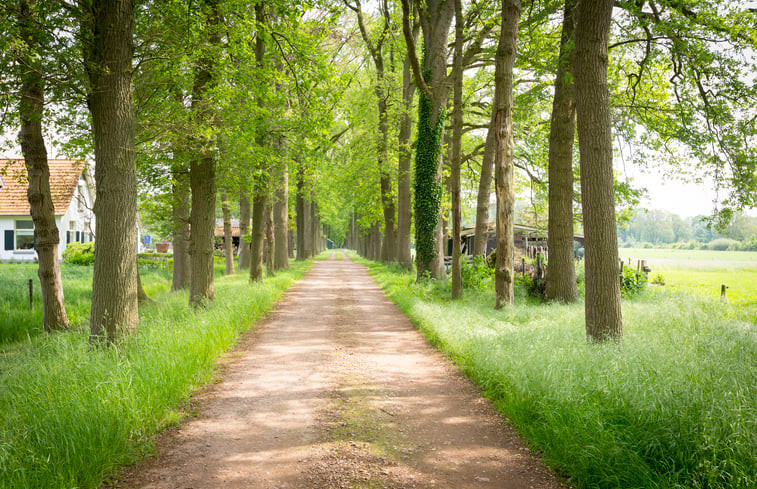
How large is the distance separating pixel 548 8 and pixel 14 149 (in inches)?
467

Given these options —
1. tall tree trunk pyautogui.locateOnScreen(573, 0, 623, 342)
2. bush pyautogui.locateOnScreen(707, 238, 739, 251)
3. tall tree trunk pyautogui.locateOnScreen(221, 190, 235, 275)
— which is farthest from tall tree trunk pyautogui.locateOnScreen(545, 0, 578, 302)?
bush pyautogui.locateOnScreen(707, 238, 739, 251)

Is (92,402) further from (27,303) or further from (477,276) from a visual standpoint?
(477,276)

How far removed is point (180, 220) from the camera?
46.8 feet

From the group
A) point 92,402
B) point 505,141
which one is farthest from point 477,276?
point 92,402

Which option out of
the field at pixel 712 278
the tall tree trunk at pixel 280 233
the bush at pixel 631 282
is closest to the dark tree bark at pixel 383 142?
the tall tree trunk at pixel 280 233

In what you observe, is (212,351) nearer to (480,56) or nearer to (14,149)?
(14,149)

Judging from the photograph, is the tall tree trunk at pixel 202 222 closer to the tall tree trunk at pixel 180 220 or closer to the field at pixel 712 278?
the tall tree trunk at pixel 180 220

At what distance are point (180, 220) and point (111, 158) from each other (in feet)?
24.9

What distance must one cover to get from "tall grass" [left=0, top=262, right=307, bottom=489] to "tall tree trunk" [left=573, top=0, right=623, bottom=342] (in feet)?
17.9

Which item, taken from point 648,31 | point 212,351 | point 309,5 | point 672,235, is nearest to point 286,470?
point 212,351

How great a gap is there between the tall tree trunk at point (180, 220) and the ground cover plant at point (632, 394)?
7949 mm

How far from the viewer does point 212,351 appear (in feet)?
25.4

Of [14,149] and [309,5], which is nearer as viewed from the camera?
[309,5]

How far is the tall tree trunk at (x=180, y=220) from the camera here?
12.7 m
